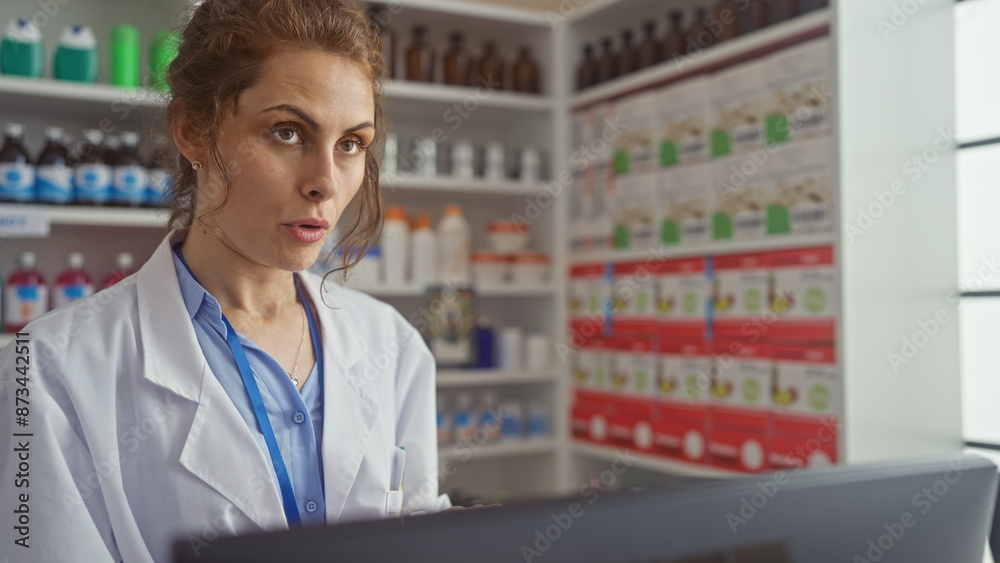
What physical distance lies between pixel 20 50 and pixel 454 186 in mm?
1427

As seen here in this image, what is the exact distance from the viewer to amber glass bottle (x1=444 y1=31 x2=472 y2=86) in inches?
122

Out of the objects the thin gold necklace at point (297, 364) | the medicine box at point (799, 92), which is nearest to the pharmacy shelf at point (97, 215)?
the thin gold necklace at point (297, 364)

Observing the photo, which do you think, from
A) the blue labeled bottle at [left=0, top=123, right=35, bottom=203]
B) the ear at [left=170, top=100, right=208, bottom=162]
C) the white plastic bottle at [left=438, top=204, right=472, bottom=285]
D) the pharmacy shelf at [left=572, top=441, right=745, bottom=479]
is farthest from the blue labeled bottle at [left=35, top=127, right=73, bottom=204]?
the pharmacy shelf at [left=572, top=441, right=745, bottom=479]

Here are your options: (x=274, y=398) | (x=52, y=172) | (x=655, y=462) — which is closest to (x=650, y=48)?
(x=655, y=462)

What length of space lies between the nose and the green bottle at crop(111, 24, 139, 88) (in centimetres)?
183

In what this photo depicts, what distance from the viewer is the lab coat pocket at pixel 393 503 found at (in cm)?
115

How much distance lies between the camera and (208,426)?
1006mm

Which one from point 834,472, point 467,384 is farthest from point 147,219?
point 834,472

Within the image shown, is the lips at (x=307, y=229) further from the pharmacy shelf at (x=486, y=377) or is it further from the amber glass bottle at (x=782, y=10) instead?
the pharmacy shelf at (x=486, y=377)

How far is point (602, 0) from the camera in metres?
2.98

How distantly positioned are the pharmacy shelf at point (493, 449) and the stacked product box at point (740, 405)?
82cm

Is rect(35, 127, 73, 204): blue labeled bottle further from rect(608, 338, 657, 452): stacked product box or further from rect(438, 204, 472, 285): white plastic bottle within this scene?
rect(608, 338, 657, 452): stacked product box

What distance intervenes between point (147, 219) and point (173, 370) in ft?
5.42

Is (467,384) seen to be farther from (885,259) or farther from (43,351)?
(43,351)
